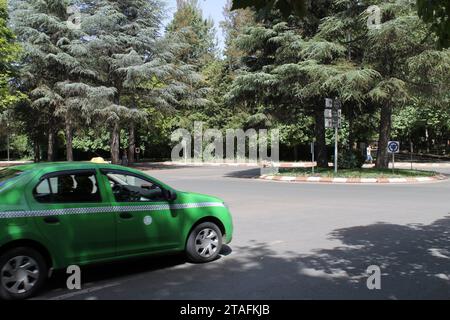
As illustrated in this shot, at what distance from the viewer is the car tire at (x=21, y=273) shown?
5.11 meters

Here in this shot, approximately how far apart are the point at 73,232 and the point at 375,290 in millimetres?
3536

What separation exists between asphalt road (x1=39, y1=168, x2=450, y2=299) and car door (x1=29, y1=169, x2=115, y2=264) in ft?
1.52

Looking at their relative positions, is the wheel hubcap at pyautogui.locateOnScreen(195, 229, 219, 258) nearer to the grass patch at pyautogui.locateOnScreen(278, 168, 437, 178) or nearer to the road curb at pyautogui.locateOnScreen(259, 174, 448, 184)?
the road curb at pyautogui.locateOnScreen(259, 174, 448, 184)

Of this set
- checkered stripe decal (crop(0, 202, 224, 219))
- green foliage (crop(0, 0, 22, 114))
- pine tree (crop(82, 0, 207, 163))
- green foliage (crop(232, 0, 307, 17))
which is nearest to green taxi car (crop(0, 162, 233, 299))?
checkered stripe decal (crop(0, 202, 224, 219))

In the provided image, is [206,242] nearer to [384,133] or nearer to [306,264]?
[306,264]

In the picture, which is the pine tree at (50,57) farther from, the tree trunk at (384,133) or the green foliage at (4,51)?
the tree trunk at (384,133)

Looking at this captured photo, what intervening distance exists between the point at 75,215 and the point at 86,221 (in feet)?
0.50

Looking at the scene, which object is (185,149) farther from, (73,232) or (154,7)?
(73,232)

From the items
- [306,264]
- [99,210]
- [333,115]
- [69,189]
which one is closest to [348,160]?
[333,115]

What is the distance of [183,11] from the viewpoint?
62688 millimetres

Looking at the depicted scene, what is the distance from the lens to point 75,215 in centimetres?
561

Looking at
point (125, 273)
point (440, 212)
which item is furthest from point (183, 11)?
point (125, 273)

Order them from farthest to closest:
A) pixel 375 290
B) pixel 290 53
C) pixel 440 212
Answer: pixel 290 53
pixel 440 212
pixel 375 290

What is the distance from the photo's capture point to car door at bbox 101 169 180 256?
603cm
